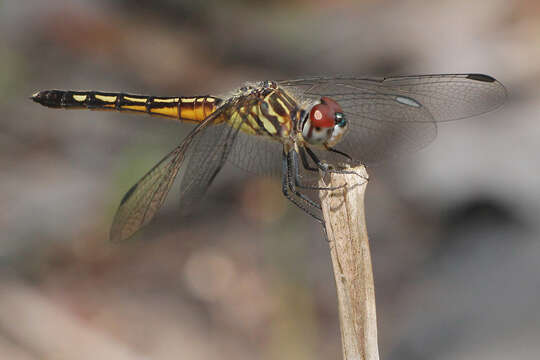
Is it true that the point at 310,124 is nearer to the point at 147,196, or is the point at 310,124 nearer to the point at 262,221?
the point at 147,196

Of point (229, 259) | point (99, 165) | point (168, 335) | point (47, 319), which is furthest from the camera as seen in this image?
point (99, 165)

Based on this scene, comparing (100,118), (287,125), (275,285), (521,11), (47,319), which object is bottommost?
(47,319)

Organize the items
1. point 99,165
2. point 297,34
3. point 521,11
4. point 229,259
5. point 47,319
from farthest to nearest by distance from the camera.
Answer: point 297,34
point 521,11
point 99,165
point 229,259
point 47,319

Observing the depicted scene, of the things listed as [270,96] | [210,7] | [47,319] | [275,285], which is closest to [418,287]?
[275,285]

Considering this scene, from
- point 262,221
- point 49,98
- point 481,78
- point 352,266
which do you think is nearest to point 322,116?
point 481,78

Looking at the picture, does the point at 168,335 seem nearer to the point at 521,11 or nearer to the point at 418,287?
the point at 418,287

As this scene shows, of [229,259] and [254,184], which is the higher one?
[254,184]

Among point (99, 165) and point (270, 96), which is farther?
point (99, 165)

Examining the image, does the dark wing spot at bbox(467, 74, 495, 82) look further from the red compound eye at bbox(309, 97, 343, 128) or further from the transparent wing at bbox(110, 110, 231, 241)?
the transparent wing at bbox(110, 110, 231, 241)
